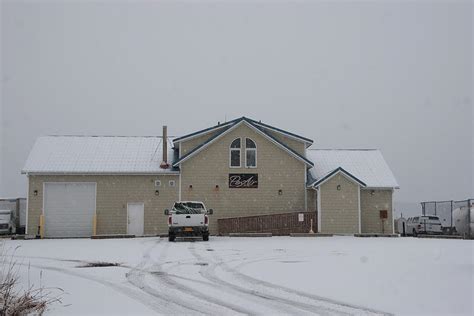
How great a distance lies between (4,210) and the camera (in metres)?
35.1

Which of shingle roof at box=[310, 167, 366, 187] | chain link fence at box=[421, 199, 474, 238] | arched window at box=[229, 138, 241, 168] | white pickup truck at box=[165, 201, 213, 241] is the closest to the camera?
white pickup truck at box=[165, 201, 213, 241]

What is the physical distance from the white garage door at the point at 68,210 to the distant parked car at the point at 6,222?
4.87m

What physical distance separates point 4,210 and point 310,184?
65.0ft

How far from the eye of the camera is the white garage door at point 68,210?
102ft

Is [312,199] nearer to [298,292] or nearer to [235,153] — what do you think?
[235,153]

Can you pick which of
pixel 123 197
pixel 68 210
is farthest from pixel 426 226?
pixel 68 210

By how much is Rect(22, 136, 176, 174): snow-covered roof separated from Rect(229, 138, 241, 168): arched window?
3.64m

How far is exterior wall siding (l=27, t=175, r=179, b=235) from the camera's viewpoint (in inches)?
1235

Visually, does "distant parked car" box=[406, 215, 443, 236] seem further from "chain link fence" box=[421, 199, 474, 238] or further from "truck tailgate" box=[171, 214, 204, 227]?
"truck tailgate" box=[171, 214, 204, 227]

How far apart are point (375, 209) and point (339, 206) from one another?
3.18 meters

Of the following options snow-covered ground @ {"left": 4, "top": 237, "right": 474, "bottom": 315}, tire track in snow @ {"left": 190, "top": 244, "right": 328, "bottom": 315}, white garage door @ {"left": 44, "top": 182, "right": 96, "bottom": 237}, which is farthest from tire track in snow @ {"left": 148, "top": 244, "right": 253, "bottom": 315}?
white garage door @ {"left": 44, "top": 182, "right": 96, "bottom": 237}

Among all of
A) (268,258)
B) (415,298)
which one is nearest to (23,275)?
(268,258)

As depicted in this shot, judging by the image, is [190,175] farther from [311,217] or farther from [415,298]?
[415,298]

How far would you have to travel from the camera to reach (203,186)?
32031mm
